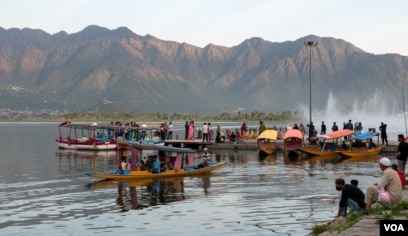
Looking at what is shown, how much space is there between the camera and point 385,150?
197ft

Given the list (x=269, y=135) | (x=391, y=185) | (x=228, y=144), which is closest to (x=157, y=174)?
(x=391, y=185)

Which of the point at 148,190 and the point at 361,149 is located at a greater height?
the point at 361,149

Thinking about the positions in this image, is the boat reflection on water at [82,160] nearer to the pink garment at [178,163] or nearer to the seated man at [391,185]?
the pink garment at [178,163]

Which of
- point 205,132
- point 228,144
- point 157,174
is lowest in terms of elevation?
point 157,174

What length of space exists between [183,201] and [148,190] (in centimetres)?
482

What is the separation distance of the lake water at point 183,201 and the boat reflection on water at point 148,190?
0.05 metres

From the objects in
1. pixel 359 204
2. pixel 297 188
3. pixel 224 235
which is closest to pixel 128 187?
pixel 297 188

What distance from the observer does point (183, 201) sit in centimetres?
3130

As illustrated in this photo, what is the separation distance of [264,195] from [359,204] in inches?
458

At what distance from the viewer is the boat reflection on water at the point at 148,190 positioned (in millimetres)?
30856

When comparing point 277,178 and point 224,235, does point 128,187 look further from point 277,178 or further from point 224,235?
point 224,235

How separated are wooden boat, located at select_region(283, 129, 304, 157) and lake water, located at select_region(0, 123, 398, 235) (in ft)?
26.1

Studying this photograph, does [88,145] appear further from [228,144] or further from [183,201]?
[183,201]

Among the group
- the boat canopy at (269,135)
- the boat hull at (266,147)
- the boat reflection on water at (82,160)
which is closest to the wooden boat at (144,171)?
the boat reflection on water at (82,160)
